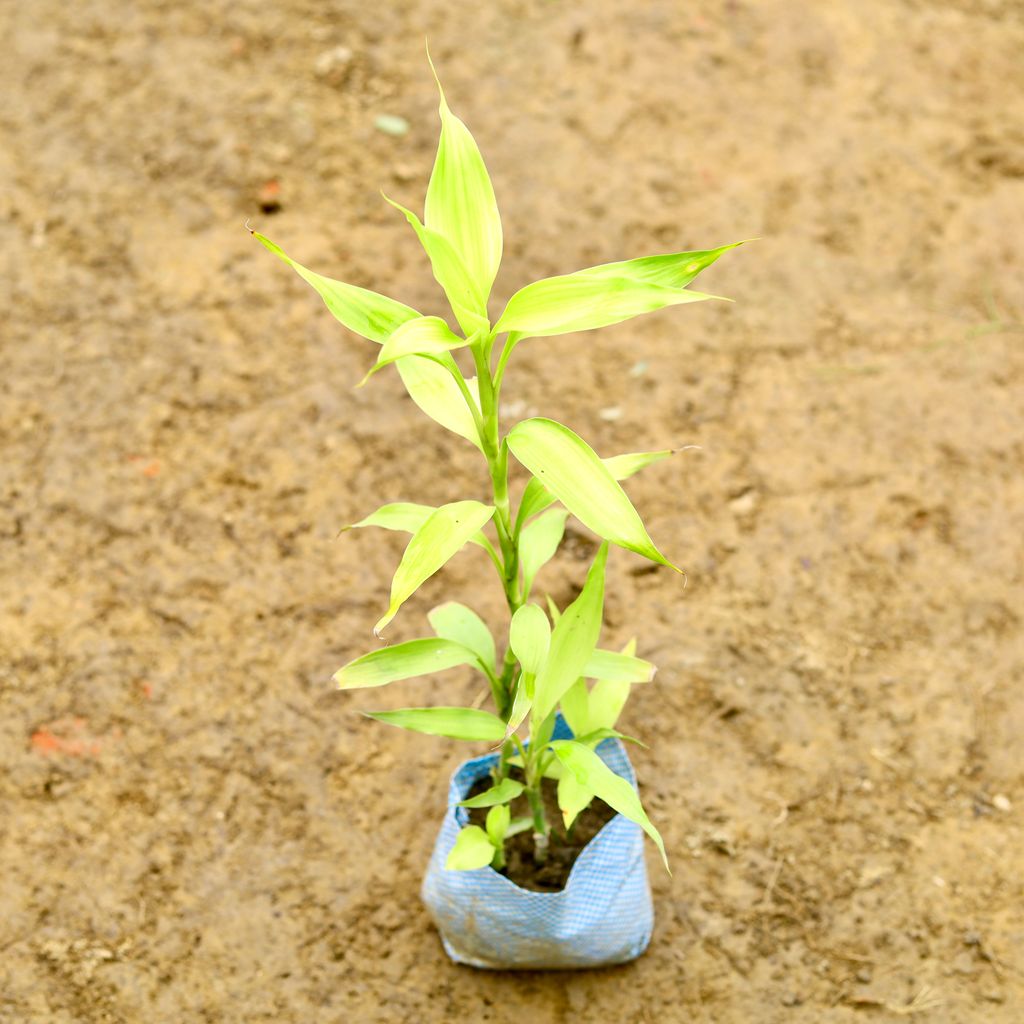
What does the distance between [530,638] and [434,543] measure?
0.23 meters

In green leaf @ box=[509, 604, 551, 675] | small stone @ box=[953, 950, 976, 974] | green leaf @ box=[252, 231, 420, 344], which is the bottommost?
small stone @ box=[953, 950, 976, 974]

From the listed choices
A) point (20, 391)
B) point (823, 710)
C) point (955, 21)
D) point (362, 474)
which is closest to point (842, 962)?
point (823, 710)

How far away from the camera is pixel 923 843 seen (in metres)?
2.24

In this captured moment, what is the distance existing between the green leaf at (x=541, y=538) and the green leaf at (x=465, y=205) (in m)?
0.48

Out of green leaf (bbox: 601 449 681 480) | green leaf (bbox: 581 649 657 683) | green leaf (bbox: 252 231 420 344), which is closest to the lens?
green leaf (bbox: 252 231 420 344)

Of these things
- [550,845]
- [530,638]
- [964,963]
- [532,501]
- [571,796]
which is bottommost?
[964,963]

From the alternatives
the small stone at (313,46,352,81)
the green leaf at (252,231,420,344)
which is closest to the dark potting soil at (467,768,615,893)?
the green leaf at (252,231,420,344)

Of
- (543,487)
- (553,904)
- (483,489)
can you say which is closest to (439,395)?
(543,487)

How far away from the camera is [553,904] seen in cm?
187

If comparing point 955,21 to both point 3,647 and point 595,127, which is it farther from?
point 3,647

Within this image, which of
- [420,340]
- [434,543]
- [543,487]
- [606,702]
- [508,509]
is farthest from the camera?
[606,702]

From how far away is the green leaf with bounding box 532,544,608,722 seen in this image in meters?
1.73

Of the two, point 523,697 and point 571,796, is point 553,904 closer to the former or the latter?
point 571,796

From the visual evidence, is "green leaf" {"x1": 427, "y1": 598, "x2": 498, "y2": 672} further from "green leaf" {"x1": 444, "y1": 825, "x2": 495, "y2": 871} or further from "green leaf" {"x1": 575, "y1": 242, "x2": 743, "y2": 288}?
"green leaf" {"x1": 575, "y1": 242, "x2": 743, "y2": 288}
